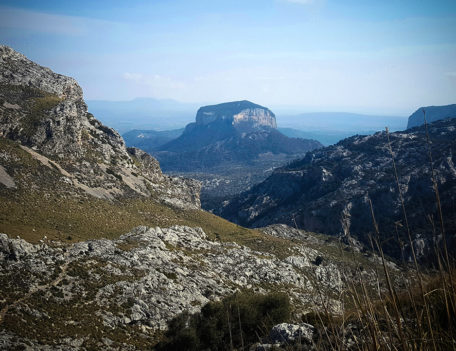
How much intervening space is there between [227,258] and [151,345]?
29461 mm

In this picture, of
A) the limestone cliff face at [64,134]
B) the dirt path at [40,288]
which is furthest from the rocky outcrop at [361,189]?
the dirt path at [40,288]

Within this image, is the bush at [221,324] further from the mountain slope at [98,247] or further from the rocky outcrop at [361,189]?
the rocky outcrop at [361,189]

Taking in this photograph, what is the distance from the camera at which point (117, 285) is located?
1275 inches

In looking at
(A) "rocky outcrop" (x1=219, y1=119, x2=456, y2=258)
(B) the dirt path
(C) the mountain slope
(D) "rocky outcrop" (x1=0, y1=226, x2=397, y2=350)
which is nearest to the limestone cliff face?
(C) the mountain slope

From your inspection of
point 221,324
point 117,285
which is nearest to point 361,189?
point 221,324

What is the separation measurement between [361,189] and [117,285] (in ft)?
363

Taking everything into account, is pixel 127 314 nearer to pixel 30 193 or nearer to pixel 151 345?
pixel 151 345

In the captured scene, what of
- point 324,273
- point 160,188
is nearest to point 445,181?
point 324,273

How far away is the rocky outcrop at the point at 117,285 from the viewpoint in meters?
22.6

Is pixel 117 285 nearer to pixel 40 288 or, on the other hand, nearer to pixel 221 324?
pixel 40 288

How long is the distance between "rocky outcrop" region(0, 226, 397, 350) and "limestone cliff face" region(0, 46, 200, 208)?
2160cm

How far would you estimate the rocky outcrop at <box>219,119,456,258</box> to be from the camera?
10231 cm

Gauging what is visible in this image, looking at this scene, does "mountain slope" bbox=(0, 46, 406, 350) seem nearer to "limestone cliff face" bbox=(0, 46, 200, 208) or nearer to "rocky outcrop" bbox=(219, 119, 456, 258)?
"limestone cliff face" bbox=(0, 46, 200, 208)

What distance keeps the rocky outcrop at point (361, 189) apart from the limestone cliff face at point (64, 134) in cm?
6456
